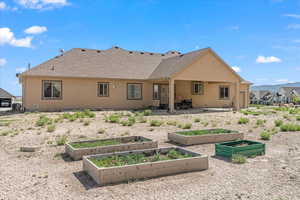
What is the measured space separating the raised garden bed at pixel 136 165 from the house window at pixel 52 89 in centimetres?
1640

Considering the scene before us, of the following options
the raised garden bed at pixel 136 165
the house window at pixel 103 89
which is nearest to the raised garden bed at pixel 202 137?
the raised garden bed at pixel 136 165

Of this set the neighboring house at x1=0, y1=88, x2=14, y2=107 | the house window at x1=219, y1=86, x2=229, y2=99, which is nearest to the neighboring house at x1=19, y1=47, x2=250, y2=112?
the house window at x1=219, y1=86, x2=229, y2=99

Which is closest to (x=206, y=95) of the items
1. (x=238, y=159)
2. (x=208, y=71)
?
(x=208, y=71)

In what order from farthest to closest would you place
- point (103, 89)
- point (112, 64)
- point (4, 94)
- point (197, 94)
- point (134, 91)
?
point (4, 94)
point (197, 94)
point (112, 64)
point (134, 91)
point (103, 89)

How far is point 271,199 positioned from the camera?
15.0 feet

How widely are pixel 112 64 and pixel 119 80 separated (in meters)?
2.25

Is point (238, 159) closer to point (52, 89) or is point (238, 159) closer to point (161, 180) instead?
point (161, 180)

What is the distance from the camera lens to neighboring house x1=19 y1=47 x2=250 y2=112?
828 inches

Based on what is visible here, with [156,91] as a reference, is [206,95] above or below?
below

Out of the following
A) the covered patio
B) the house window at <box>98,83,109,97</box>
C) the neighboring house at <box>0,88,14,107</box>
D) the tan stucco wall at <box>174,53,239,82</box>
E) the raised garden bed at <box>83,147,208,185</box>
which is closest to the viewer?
the raised garden bed at <box>83,147,208,185</box>

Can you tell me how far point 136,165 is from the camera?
18.3ft

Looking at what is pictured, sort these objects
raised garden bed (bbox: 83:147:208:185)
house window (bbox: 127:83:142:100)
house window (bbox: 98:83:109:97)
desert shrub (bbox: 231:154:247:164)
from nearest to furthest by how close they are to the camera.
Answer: raised garden bed (bbox: 83:147:208:185)
desert shrub (bbox: 231:154:247:164)
house window (bbox: 98:83:109:97)
house window (bbox: 127:83:142:100)

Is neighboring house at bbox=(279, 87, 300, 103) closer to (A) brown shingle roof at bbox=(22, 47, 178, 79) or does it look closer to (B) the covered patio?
(B) the covered patio

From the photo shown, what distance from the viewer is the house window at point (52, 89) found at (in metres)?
21.1
